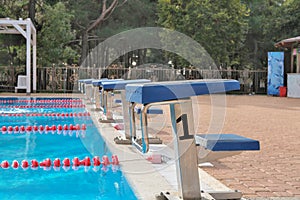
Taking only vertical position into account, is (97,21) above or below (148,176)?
above

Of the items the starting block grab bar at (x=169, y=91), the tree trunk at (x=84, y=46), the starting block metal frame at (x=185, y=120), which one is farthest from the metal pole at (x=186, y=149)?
the tree trunk at (x=84, y=46)

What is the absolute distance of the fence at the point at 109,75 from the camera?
2378cm

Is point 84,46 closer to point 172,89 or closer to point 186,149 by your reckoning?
point 186,149

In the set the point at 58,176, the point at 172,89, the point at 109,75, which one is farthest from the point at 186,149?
the point at 109,75

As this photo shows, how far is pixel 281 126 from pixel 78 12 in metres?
21.2

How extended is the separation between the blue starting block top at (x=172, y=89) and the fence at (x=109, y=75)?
2032cm

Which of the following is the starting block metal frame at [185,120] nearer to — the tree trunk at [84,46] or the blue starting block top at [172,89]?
the blue starting block top at [172,89]

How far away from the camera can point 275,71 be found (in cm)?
2370

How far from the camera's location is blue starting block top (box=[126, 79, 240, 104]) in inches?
108

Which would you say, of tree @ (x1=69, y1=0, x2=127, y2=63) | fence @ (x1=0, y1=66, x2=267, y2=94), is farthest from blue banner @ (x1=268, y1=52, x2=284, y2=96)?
tree @ (x1=69, y1=0, x2=127, y2=63)

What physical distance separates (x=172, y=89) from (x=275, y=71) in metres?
21.9

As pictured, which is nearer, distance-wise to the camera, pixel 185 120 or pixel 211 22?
pixel 185 120

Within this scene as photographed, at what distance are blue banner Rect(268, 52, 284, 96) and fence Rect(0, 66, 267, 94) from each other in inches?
79.9

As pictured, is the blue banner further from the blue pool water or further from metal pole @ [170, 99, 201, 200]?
metal pole @ [170, 99, 201, 200]
